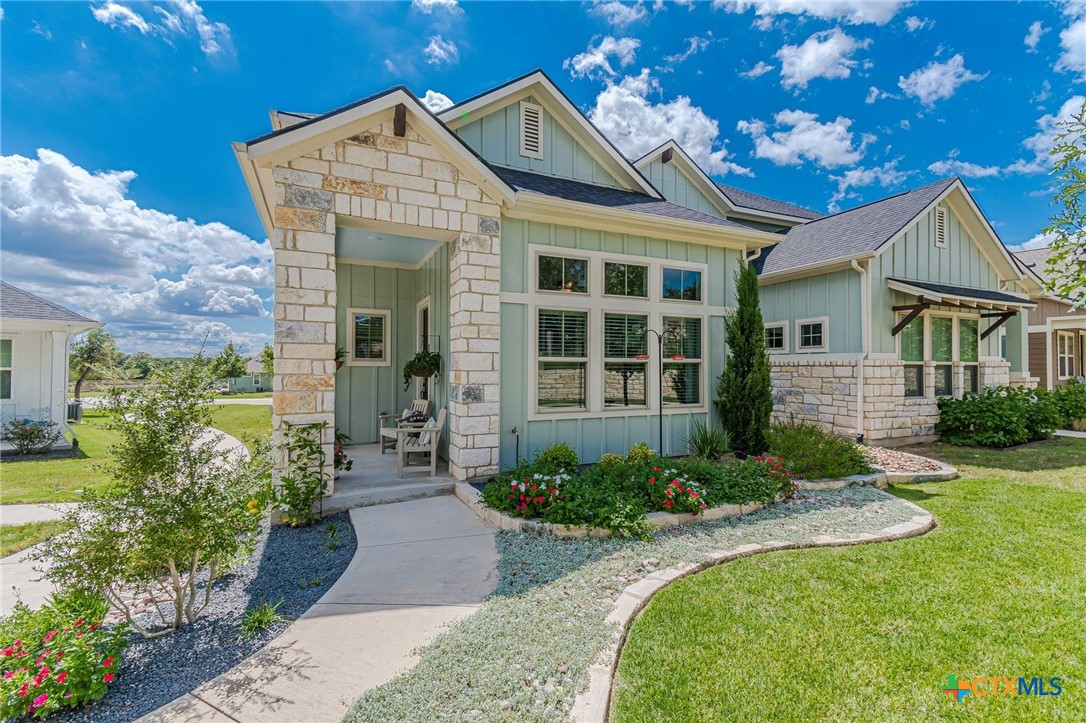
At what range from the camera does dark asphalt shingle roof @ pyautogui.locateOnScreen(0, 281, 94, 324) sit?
9156 mm

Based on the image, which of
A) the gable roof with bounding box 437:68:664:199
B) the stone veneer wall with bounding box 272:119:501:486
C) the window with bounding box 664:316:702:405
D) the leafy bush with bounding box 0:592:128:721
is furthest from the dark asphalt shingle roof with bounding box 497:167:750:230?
the leafy bush with bounding box 0:592:128:721

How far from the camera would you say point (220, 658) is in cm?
249

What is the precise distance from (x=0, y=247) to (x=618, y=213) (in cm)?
882

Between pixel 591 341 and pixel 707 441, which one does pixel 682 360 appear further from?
pixel 591 341

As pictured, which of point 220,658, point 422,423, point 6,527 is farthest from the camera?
point 422,423

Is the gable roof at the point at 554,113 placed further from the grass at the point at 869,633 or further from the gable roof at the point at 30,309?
the gable roof at the point at 30,309

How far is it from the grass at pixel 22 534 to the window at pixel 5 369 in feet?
25.2

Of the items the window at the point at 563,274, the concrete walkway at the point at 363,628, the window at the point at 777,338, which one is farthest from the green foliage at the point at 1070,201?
the window at the point at 777,338

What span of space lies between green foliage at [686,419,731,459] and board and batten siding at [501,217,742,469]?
0.12m

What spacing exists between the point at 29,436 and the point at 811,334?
16.9m

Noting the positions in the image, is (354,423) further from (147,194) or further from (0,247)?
(147,194)

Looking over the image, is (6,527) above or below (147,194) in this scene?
below

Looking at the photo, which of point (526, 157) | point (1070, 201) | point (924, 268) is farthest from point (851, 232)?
point (526, 157)

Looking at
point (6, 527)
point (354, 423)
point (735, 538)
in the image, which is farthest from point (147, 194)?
point (735, 538)
